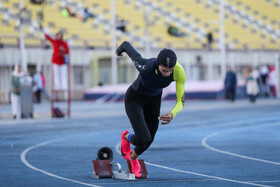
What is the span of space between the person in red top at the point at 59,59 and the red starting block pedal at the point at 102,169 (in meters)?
13.6

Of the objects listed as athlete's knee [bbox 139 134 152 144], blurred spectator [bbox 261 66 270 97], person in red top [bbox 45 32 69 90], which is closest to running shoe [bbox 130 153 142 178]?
athlete's knee [bbox 139 134 152 144]

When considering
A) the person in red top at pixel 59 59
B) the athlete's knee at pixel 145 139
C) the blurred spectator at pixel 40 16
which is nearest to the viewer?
the athlete's knee at pixel 145 139

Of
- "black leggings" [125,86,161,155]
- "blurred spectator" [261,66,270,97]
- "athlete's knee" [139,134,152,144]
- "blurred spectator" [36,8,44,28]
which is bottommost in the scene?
"blurred spectator" [261,66,270,97]

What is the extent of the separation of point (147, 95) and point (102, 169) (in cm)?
130

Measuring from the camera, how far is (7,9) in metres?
45.4

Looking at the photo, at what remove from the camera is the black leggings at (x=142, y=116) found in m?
9.30

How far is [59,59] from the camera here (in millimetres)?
23984

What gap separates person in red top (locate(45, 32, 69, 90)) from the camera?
23.7 metres

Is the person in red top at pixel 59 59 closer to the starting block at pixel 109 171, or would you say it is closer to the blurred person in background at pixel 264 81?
the starting block at pixel 109 171

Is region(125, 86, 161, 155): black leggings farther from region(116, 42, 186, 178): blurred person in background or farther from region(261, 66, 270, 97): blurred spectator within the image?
region(261, 66, 270, 97): blurred spectator

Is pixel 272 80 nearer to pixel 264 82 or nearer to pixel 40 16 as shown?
pixel 264 82

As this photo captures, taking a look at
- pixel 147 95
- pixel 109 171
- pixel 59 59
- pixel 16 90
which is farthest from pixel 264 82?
pixel 147 95

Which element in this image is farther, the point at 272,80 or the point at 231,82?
the point at 272,80

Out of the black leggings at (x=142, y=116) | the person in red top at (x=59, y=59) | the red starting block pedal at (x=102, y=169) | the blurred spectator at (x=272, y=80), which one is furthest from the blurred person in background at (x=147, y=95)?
the blurred spectator at (x=272, y=80)
